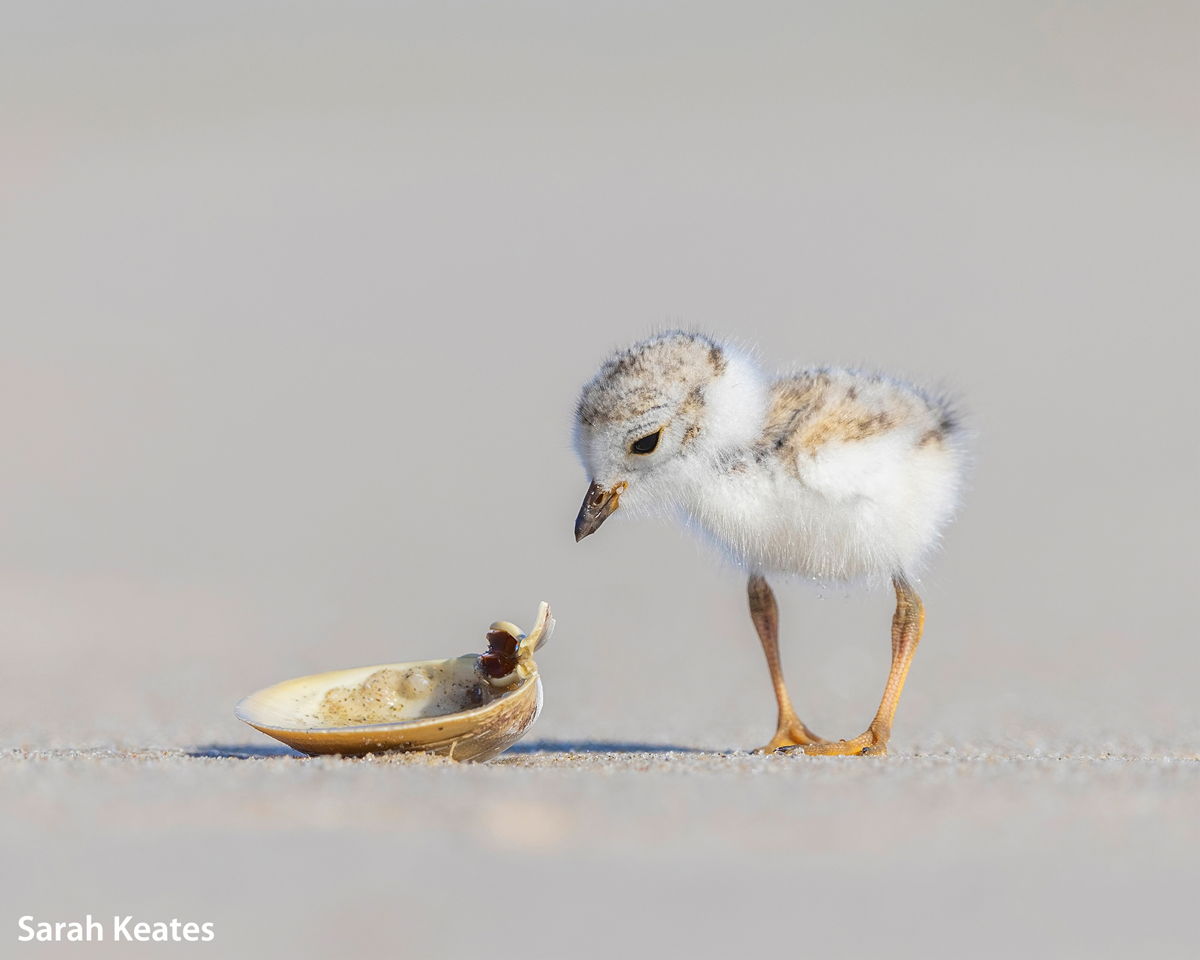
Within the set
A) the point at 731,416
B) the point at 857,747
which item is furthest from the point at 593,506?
the point at 857,747

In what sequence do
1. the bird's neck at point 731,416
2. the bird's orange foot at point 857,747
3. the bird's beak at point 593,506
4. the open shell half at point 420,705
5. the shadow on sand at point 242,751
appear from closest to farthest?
the open shell half at point 420,705 < the shadow on sand at point 242,751 < the bird's orange foot at point 857,747 < the bird's neck at point 731,416 < the bird's beak at point 593,506

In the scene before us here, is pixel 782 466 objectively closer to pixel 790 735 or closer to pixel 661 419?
pixel 661 419

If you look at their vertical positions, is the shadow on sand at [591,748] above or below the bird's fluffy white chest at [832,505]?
below

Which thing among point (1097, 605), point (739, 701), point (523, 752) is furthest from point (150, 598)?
point (1097, 605)

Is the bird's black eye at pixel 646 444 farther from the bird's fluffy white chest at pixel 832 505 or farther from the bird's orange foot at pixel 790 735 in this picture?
the bird's orange foot at pixel 790 735

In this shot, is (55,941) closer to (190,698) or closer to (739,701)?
(190,698)

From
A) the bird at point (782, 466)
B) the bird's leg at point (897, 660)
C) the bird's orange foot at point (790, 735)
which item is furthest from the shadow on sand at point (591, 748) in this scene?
the bird's leg at point (897, 660)

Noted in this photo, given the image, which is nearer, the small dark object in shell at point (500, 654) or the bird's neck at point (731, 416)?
the small dark object in shell at point (500, 654)
